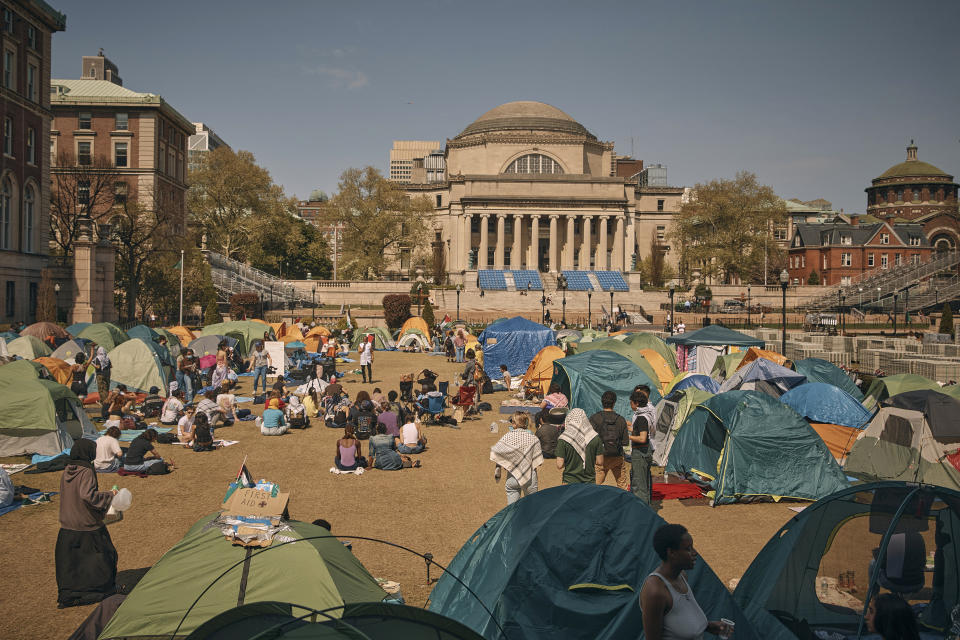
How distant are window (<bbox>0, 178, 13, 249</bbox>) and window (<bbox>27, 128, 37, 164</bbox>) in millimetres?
2584

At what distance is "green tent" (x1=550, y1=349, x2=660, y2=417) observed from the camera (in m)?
17.9

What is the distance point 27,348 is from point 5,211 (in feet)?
67.6

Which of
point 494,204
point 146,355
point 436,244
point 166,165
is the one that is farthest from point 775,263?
point 146,355

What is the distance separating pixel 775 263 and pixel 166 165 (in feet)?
208

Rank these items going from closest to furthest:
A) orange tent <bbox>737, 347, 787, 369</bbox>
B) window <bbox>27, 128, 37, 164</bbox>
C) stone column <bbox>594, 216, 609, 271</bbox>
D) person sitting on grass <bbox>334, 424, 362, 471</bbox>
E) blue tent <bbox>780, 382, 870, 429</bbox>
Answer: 1. person sitting on grass <bbox>334, 424, 362, 471</bbox>
2. blue tent <bbox>780, 382, 870, 429</bbox>
3. orange tent <bbox>737, 347, 787, 369</bbox>
4. window <bbox>27, 128, 37, 164</bbox>
5. stone column <bbox>594, 216, 609, 271</bbox>

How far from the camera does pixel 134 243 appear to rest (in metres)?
46.5

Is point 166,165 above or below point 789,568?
above

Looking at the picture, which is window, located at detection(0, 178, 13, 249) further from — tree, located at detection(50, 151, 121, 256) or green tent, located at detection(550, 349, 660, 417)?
green tent, located at detection(550, 349, 660, 417)

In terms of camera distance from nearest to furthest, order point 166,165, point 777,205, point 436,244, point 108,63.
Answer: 1. point 166,165
2. point 777,205
3. point 108,63
4. point 436,244

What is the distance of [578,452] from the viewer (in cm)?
997

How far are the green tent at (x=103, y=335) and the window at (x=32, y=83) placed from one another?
22079 millimetres

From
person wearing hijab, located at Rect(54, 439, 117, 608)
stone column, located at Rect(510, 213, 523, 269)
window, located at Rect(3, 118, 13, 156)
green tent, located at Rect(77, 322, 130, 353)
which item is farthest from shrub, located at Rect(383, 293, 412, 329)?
person wearing hijab, located at Rect(54, 439, 117, 608)

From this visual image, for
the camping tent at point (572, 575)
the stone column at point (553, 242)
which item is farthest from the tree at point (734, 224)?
the camping tent at point (572, 575)

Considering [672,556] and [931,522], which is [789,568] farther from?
[672,556]
